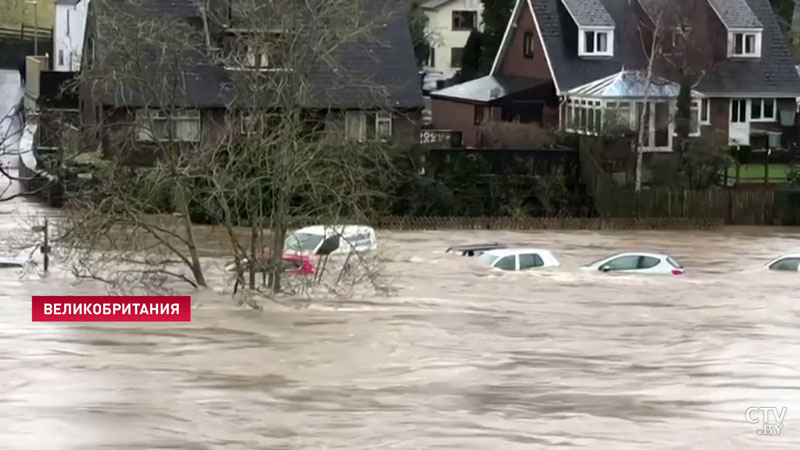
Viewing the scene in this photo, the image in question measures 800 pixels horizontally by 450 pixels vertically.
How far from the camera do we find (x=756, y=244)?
43.9 m

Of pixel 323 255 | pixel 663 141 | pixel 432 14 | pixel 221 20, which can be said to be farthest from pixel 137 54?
pixel 432 14

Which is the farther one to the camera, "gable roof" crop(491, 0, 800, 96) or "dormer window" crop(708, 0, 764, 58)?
"dormer window" crop(708, 0, 764, 58)

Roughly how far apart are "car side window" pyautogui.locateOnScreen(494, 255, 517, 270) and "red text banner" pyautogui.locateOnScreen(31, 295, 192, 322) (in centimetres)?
886

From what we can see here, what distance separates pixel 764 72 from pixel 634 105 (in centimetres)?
797

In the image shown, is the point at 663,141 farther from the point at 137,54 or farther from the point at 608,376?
the point at 608,376

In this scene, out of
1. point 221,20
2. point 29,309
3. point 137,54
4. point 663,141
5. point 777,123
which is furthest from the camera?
point 777,123

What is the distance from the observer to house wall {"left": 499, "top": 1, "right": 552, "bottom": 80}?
5859 cm

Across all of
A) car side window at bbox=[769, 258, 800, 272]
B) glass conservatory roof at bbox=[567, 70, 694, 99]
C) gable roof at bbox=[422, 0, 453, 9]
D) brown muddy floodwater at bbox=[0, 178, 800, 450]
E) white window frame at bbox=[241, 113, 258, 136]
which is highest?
gable roof at bbox=[422, 0, 453, 9]

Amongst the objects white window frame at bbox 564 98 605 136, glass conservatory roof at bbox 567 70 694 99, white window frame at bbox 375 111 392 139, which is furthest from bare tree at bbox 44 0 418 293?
glass conservatory roof at bbox 567 70 694 99

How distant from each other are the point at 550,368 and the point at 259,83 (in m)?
12.8

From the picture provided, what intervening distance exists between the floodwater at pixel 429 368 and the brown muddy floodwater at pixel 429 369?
0.05m

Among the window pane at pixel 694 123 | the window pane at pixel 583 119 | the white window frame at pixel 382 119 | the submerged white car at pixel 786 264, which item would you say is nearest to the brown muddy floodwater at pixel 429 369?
the submerged white car at pixel 786 264

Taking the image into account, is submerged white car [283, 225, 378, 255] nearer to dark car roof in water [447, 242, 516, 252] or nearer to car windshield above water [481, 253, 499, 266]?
car windshield above water [481, 253, 499, 266]

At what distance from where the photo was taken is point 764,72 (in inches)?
2314
